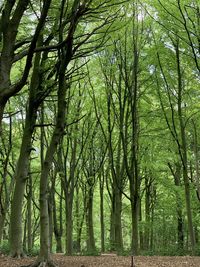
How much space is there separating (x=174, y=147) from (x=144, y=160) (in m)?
2.37

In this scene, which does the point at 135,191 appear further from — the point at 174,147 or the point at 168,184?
the point at 168,184

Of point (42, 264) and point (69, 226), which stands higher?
point (69, 226)

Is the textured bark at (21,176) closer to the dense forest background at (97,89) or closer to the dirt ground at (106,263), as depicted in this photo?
the dense forest background at (97,89)

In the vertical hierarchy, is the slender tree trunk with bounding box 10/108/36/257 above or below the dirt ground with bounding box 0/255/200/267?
above

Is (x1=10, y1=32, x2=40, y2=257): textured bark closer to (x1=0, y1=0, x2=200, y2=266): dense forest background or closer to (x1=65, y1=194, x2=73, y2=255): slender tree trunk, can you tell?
(x1=0, y1=0, x2=200, y2=266): dense forest background

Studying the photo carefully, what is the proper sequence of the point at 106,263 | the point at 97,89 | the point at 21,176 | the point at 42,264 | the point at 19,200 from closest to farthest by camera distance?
the point at 42,264, the point at 106,263, the point at 19,200, the point at 21,176, the point at 97,89

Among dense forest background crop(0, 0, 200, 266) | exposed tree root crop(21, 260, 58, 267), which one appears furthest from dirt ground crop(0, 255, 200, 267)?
dense forest background crop(0, 0, 200, 266)

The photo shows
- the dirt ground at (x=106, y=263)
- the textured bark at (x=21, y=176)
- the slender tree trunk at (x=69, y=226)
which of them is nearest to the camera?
the dirt ground at (x=106, y=263)

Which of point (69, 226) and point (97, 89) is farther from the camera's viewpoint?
point (97, 89)

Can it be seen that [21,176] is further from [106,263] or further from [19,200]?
[106,263]

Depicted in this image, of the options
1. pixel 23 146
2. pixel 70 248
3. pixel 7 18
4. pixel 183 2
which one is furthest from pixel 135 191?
pixel 7 18

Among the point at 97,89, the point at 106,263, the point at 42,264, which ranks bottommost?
the point at 106,263

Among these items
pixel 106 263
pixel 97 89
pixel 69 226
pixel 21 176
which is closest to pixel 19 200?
pixel 21 176

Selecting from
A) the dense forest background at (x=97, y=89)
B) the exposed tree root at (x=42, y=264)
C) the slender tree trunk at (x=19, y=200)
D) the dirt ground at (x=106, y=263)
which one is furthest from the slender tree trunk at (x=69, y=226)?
the exposed tree root at (x=42, y=264)
